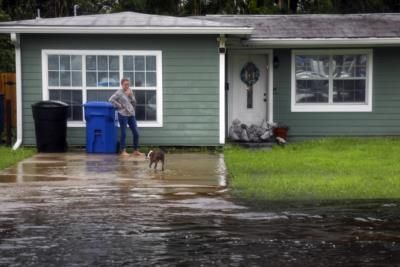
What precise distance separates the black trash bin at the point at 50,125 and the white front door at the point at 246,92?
17.5 ft

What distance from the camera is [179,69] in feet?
59.3

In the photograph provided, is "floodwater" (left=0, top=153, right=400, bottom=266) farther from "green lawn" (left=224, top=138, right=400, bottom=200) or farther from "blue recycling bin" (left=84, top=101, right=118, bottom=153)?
"blue recycling bin" (left=84, top=101, right=118, bottom=153)

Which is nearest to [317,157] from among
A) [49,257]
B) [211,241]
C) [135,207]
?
[135,207]

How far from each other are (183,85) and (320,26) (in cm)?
502

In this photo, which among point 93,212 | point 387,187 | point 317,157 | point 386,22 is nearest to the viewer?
point 93,212

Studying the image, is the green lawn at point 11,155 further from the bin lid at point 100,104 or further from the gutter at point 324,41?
the gutter at point 324,41

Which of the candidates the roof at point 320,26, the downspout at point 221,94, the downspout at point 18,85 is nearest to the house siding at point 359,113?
the roof at point 320,26

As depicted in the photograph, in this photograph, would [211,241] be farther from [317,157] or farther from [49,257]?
[317,157]

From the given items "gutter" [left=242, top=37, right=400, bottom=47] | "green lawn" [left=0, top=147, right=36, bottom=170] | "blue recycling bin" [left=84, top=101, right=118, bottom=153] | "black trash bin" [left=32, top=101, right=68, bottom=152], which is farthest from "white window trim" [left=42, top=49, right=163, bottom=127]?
"gutter" [left=242, top=37, right=400, bottom=47]

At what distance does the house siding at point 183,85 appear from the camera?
17953 mm

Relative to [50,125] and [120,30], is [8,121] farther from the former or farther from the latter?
[120,30]

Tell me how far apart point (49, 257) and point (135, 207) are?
2835 mm

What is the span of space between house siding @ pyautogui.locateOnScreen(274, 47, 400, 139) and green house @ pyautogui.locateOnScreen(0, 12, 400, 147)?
28 millimetres

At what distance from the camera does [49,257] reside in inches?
299
